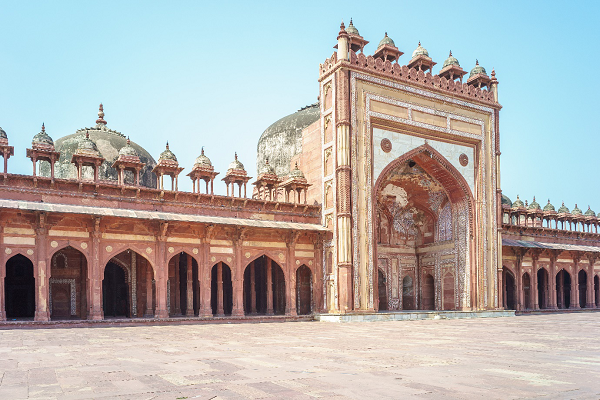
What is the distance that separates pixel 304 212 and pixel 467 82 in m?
9.73

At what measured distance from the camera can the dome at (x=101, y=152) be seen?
23.5 meters

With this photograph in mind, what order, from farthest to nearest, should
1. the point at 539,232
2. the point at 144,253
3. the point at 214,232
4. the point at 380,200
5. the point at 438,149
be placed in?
the point at 539,232, the point at 380,200, the point at 438,149, the point at 214,232, the point at 144,253

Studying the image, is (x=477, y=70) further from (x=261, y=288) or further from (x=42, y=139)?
(x=42, y=139)

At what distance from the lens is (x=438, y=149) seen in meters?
22.4

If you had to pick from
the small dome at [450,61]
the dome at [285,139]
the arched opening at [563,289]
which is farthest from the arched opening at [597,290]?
the dome at [285,139]

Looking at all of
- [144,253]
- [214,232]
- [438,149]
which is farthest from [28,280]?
[438,149]

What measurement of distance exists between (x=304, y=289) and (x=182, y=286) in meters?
4.47

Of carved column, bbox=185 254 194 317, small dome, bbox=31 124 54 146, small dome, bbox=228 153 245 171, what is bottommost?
carved column, bbox=185 254 194 317

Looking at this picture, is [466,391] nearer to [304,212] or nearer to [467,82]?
[304,212]

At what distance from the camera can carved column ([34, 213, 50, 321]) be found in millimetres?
15375

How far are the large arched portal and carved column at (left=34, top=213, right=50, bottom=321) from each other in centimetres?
1187

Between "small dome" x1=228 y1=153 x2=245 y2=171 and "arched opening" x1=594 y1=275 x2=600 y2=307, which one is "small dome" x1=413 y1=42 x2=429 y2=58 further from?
"arched opening" x1=594 y1=275 x2=600 y2=307

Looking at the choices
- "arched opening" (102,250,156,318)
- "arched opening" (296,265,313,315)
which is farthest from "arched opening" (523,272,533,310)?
"arched opening" (102,250,156,318)

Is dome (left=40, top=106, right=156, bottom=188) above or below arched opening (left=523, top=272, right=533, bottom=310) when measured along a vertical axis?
above
